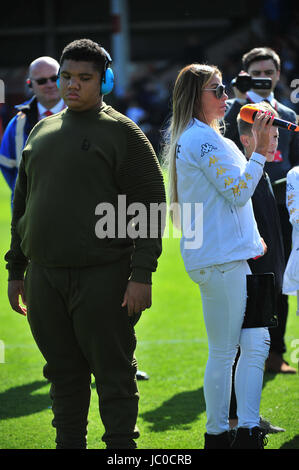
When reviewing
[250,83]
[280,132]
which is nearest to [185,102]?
[250,83]

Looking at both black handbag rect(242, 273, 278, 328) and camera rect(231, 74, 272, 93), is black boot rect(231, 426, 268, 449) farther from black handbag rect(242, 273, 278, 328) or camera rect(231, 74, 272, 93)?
camera rect(231, 74, 272, 93)

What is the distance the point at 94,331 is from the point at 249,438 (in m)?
1.03

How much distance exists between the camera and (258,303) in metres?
4.08

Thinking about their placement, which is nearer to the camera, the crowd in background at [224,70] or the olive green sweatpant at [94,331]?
the olive green sweatpant at [94,331]

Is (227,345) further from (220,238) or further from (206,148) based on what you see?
(206,148)

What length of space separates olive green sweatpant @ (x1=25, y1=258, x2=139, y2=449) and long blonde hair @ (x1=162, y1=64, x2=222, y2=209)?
66cm

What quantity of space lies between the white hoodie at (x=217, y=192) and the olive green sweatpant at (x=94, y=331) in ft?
1.51

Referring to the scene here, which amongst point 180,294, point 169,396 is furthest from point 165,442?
point 180,294

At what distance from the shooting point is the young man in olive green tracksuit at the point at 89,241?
12.0ft

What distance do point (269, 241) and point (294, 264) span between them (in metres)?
0.20

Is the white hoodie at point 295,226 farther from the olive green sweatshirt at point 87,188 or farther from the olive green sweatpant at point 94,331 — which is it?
the olive green sweatpant at point 94,331

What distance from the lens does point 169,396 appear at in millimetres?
5648

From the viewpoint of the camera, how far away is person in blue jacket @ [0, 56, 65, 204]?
19.9 ft

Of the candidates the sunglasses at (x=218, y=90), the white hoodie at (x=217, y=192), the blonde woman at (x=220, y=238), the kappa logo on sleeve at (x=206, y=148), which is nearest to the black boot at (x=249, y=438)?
the blonde woman at (x=220, y=238)
